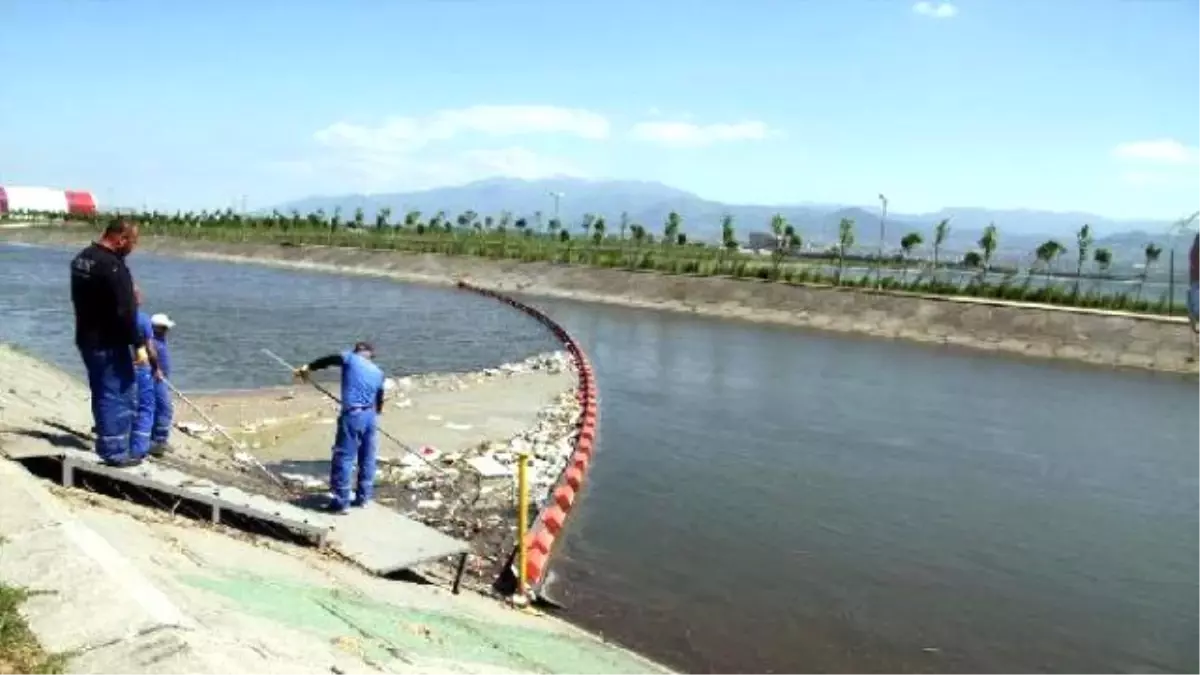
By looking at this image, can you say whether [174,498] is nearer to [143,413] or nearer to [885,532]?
[143,413]

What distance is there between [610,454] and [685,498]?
92.9 inches

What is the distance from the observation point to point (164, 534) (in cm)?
623

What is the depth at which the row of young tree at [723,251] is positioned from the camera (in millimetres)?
44031

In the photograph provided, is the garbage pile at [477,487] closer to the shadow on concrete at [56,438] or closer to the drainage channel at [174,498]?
the drainage channel at [174,498]

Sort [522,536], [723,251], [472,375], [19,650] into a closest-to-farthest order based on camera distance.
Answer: [19,650] < [522,536] < [472,375] < [723,251]

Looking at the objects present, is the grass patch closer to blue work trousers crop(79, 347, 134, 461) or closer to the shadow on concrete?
blue work trousers crop(79, 347, 134, 461)

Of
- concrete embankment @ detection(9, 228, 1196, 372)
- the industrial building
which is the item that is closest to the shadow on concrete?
concrete embankment @ detection(9, 228, 1196, 372)

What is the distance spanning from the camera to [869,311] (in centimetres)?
3919

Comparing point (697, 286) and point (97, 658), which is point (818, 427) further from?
point (697, 286)

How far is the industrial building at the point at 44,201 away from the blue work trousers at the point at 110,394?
118 meters

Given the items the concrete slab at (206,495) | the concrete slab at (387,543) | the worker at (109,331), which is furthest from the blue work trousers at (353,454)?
the worker at (109,331)

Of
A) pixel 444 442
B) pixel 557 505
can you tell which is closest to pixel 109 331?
pixel 557 505

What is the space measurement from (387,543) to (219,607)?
2.57m

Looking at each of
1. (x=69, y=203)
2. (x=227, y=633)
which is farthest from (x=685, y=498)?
(x=69, y=203)
